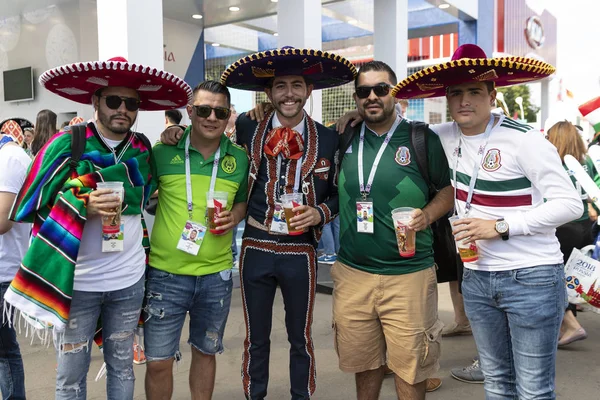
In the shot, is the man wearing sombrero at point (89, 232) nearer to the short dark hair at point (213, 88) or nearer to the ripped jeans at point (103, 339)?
the ripped jeans at point (103, 339)

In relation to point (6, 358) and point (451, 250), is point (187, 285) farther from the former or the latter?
point (451, 250)

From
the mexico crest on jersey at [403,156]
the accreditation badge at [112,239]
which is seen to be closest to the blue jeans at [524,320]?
the mexico crest on jersey at [403,156]

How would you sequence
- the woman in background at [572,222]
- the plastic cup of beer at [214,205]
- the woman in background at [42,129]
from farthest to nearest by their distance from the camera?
the woman in background at [42,129]
the woman in background at [572,222]
the plastic cup of beer at [214,205]

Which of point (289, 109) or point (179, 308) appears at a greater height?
point (289, 109)

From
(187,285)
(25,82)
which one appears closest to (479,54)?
(187,285)

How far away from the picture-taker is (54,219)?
2.31 metres

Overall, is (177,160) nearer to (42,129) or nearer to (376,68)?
(376,68)

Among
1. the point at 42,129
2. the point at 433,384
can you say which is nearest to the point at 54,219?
the point at 433,384

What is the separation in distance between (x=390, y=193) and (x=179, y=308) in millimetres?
1292

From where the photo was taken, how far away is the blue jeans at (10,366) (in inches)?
113

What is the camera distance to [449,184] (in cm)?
286

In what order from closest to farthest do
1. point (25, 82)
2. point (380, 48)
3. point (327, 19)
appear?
point (380, 48), point (25, 82), point (327, 19)

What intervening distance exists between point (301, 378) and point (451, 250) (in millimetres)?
1693

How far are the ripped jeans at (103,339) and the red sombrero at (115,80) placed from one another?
3.30ft
